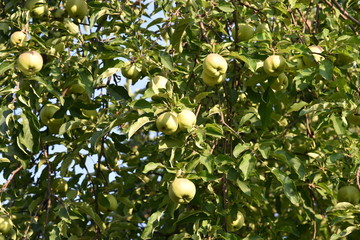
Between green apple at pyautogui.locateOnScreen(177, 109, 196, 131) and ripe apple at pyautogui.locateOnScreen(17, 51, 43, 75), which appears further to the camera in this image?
ripe apple at pyautogui.locateOnScreen(17, 51, 43, 75)

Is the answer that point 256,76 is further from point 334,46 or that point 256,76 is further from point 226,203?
point 226,203

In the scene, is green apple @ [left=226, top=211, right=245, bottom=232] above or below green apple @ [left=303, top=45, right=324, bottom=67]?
below

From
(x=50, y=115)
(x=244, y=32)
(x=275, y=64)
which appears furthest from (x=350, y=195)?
(x=50, y=115)

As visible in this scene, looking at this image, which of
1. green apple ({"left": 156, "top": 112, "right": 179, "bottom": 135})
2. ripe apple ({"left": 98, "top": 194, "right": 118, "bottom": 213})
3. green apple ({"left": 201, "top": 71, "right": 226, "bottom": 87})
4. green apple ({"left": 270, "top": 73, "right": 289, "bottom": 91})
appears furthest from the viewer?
ripe apple ({"left": 98, "top": 194, "right": 118, "bottom": 213})

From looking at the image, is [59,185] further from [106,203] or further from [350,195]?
[350,195]

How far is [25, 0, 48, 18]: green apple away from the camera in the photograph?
3.40 meters

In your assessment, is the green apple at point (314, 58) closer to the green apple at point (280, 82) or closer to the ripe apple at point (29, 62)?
the green apple at point (280, 82)

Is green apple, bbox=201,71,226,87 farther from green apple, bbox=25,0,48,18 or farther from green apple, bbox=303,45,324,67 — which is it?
green apple, bbox=25,0,48,18

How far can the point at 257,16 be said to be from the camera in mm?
3291

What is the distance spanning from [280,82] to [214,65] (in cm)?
40

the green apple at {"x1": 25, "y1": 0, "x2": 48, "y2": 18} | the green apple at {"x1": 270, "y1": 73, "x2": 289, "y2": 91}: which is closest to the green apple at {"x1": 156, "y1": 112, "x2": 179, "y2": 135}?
the green apple at {"x1": 270, "y1": 73, "x2": 289, "y2": 91}

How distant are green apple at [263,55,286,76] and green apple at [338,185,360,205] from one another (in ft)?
2.49

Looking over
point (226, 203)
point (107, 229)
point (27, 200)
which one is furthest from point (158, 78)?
point (27, 200)

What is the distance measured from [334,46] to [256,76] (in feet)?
1.20
